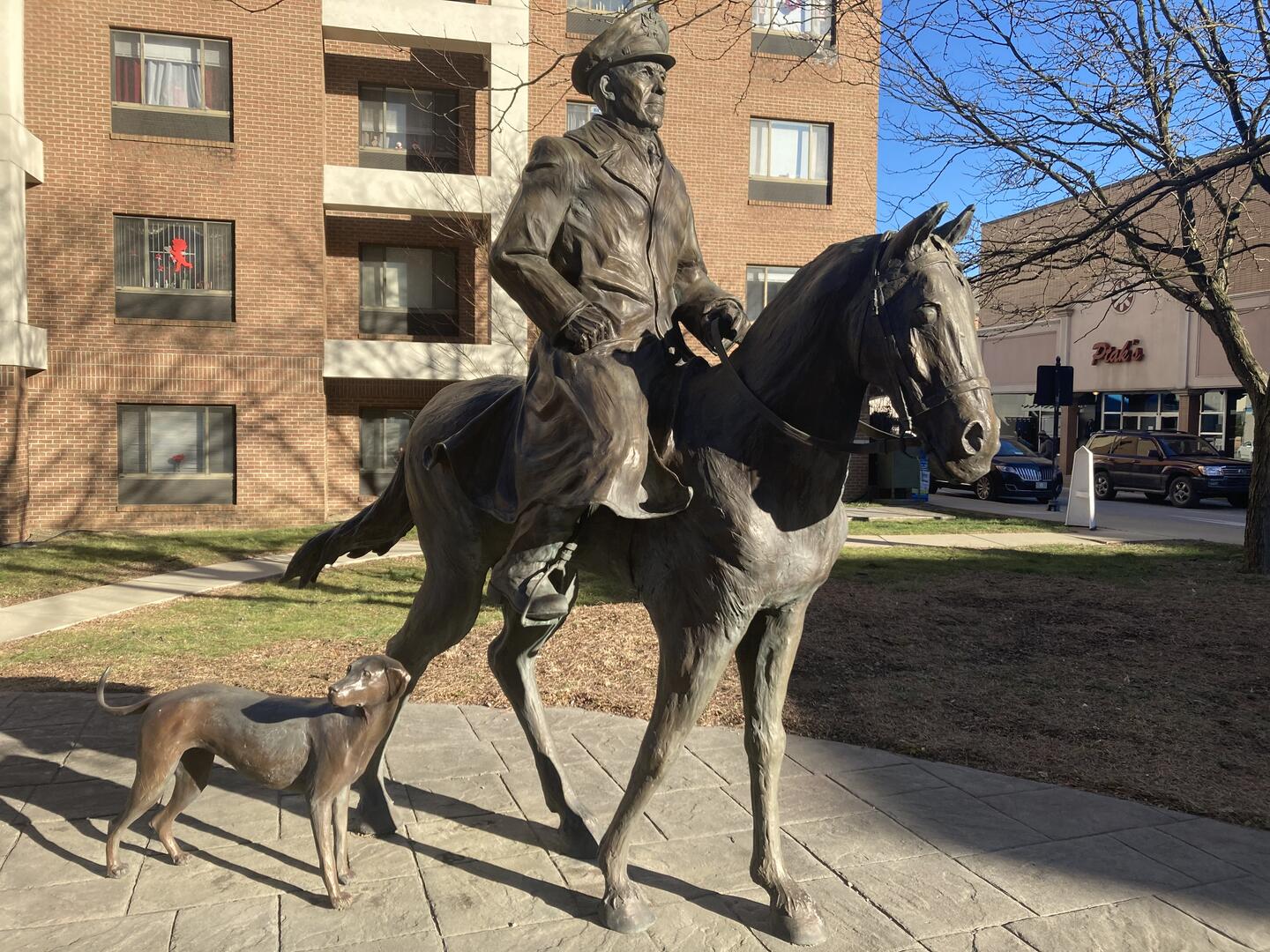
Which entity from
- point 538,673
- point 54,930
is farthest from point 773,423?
point 538,673

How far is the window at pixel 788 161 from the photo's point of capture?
19.6 m

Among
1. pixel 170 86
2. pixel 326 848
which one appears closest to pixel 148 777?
pixel 326 848

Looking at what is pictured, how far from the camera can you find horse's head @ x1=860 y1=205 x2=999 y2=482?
2379mm

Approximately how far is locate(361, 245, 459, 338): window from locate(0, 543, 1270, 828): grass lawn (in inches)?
333

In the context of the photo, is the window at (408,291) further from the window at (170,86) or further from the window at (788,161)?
the window at (788,161)

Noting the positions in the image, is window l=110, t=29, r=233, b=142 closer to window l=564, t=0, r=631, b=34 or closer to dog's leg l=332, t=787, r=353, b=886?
window l=564, t=0, r=631, b=34

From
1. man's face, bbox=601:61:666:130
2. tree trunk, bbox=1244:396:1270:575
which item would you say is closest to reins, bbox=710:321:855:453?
man's face, bbox=601:61:666:130

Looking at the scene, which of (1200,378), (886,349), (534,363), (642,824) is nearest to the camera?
(886,349)

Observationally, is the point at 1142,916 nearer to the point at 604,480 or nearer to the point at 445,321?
the point at 604,480

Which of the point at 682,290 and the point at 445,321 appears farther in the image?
the point at 445,321

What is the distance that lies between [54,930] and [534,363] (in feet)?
8.26

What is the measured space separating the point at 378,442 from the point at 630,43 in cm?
1675

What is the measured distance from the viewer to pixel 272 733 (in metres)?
3.25

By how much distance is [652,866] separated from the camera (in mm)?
3574
